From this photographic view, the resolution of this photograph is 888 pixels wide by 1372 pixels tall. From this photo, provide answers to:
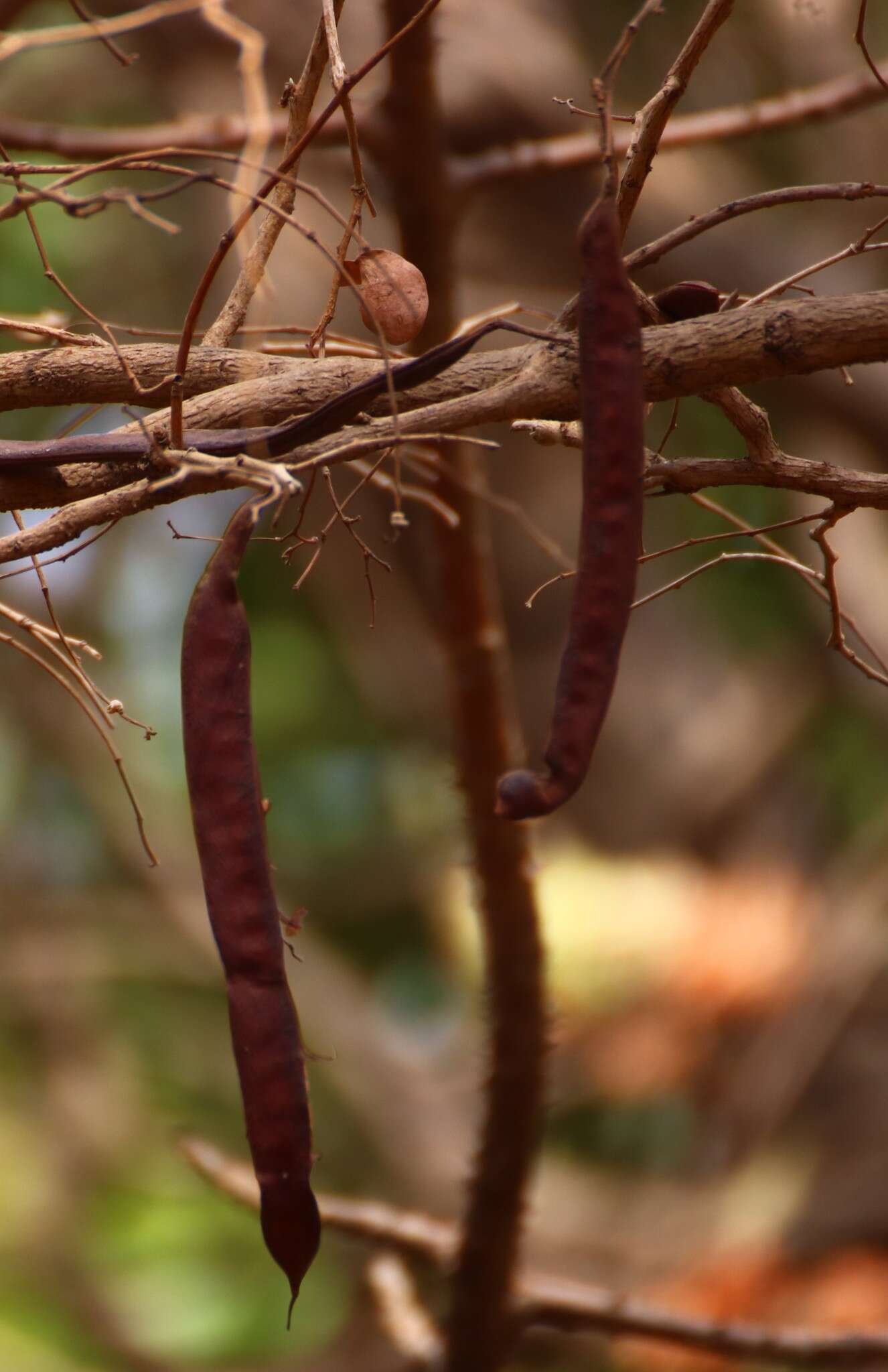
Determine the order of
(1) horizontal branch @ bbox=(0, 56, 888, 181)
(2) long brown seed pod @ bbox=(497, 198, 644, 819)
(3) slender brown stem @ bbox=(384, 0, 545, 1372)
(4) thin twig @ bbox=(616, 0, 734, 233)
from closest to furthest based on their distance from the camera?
1. (2) long brown seed pod @ bbox=(497, 198, 644, 819)
2. (4) thin twig @ bbox=(616, 0, 734, 233)
3. (3) slender brown stem @ bbox=(384, 0, 545, 1372)
4. (1) horizontal branch @ bbox=(0, 56, 888, 181)

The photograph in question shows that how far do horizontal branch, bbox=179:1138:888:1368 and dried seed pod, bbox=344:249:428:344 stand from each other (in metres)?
0.80

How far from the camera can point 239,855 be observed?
0.37m

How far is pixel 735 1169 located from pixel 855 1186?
8.6 inches

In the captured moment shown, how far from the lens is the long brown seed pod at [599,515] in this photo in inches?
13.0

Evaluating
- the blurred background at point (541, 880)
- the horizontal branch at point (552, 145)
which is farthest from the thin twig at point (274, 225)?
the blurred background at point (541, 880)

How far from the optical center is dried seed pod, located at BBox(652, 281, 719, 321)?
0.43 meters

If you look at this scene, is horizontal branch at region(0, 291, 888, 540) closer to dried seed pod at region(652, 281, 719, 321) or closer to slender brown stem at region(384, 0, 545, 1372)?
dried seed pod at region(652, 281, 719, 321)

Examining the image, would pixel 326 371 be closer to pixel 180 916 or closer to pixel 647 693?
pixel 180 916

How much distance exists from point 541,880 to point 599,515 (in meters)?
1.59

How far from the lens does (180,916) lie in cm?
235

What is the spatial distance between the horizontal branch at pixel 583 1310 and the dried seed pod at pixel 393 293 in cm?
80

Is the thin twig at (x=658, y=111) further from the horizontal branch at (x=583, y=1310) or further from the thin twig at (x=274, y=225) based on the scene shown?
the horizontal branch at (x=583, y=1310)

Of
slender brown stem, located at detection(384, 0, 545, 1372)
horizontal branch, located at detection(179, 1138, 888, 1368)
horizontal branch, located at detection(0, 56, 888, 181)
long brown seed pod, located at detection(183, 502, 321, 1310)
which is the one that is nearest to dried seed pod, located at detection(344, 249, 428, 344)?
long brown seed pod, located at detection(183, 502, 321, 1310)

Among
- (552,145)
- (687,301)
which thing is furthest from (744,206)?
(552,145)
